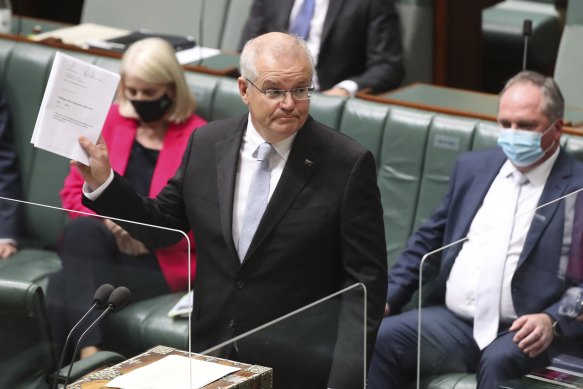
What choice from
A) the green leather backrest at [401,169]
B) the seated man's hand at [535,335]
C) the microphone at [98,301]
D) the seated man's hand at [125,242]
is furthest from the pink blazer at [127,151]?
the seated man's hand at [535,335]

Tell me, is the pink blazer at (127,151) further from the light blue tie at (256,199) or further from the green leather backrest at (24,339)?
the green leather backrest at (24,339)

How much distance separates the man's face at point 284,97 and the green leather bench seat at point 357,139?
403 millimetres

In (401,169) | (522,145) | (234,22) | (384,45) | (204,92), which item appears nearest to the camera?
(522,145)

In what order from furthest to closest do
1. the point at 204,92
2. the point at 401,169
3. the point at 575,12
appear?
the point at 575,12 < the point at 204,92 < the point at 401,169

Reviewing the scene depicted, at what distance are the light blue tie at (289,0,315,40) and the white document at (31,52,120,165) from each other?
1.46m

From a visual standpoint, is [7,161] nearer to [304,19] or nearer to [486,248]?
[304,19]

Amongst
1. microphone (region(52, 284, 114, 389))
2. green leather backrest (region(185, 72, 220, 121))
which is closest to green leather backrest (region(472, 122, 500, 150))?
green leather backrest (region(185, 72, 220, 121))

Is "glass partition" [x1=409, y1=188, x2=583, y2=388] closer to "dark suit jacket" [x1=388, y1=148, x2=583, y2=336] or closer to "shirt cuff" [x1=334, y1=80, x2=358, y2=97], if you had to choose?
"dark suit jacket" [x1=388, y1=148, x2=583, y2=336]

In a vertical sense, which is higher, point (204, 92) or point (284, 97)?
point (284, 97)

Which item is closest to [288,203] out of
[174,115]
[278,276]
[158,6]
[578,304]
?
[278,276]

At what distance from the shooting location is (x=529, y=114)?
274 cm

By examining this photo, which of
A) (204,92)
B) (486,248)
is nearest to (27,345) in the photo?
(486,248)

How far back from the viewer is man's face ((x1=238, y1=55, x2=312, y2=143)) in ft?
7.19

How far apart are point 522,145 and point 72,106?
99cm
